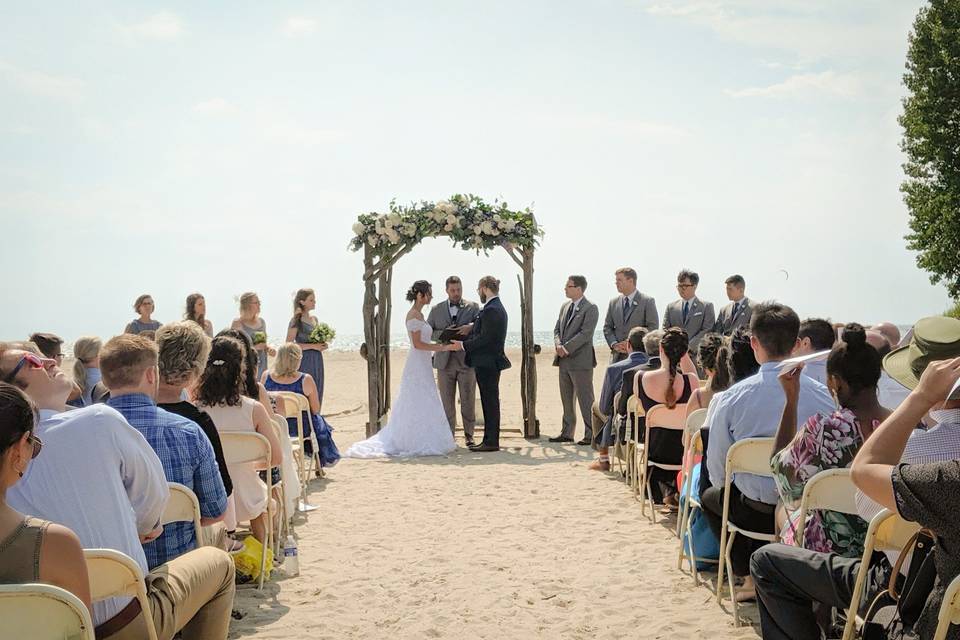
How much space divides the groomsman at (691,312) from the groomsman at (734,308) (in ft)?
0.61

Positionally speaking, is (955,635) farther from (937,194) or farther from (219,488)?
(937,194)

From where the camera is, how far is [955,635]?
102 inches

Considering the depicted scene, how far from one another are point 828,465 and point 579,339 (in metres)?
8.28

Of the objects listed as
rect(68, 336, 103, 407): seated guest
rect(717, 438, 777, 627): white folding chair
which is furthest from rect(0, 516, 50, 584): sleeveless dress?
rect(68, 336, 103, 407): seated guest

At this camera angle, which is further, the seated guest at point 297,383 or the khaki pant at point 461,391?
the khaki pant at point 461,391

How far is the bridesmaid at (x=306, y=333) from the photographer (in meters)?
11.5

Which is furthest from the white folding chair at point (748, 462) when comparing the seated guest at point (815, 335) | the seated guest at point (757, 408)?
the seated guest at point (815, 335)

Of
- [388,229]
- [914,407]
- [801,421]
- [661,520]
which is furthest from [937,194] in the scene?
[914,407]

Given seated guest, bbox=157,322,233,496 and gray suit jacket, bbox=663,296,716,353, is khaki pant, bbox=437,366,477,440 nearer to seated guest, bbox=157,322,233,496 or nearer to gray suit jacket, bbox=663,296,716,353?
gray suit jacket, bbox=663,296,716,353

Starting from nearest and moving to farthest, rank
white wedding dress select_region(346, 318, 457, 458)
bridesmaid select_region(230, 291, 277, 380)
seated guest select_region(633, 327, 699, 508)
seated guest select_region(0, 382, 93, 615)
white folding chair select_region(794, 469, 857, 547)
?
seated guest select_region(0, 382, 93, 615), white folding chair select_region(794, 469, 857, 547), seated guest select_region(633, 327, 699, 508), bridesmaid select_region(230, 291, 277, 380), white wedding dress select_region(346, 318, 457, 458)

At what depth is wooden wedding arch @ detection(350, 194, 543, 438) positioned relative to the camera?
12641 mm

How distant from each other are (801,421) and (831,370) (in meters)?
1.16

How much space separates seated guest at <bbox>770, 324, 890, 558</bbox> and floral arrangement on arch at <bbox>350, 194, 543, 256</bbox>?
9.02 m

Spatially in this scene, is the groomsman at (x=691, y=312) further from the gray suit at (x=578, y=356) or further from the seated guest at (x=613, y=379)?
the seated guest at (x=613, y=379)
